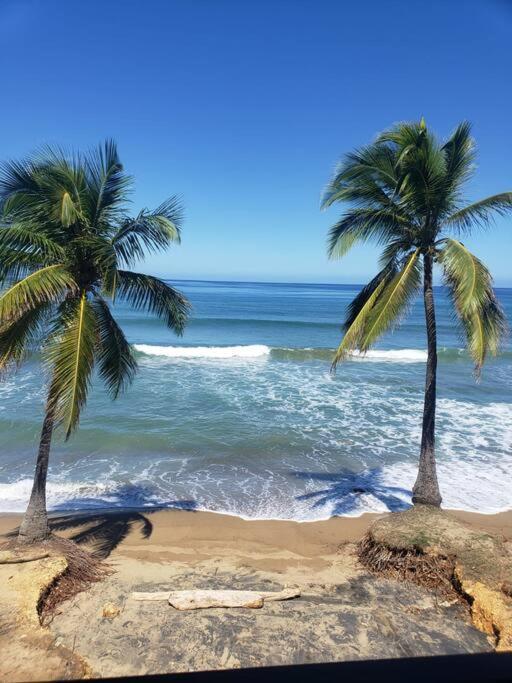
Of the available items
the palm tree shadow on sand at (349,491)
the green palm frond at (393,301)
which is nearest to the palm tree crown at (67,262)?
the green palm frond at (393,301)

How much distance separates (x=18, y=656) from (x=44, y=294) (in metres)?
4.14

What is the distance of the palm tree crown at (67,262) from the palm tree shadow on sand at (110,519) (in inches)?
139

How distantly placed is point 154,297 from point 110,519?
210 inches

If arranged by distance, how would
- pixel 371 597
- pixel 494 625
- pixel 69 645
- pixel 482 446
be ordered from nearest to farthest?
pixel 69 645 < pixel 494 625 < pixel 371 597 < pixel 482 446

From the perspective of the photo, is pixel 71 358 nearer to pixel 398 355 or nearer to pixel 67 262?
pixel 67 262

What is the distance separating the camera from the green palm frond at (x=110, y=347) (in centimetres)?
670

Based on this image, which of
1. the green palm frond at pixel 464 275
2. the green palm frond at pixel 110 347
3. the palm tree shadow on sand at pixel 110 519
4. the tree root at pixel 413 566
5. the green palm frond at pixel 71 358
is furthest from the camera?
the palm tree shadow on sand at pixel 110 519

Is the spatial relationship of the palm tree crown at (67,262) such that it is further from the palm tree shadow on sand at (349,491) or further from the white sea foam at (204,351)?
the white sea foam at (204,351)

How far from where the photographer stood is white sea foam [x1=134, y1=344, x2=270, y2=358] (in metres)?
28.4

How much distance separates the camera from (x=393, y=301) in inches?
279

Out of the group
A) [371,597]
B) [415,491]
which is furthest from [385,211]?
[371,597]

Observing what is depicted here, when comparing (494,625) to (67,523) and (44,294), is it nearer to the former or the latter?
(44,294)

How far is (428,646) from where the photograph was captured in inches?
203

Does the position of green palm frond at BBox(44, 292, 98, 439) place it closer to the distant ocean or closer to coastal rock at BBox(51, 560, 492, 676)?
coastal rock at BBox(51, 560, 492, 676)
